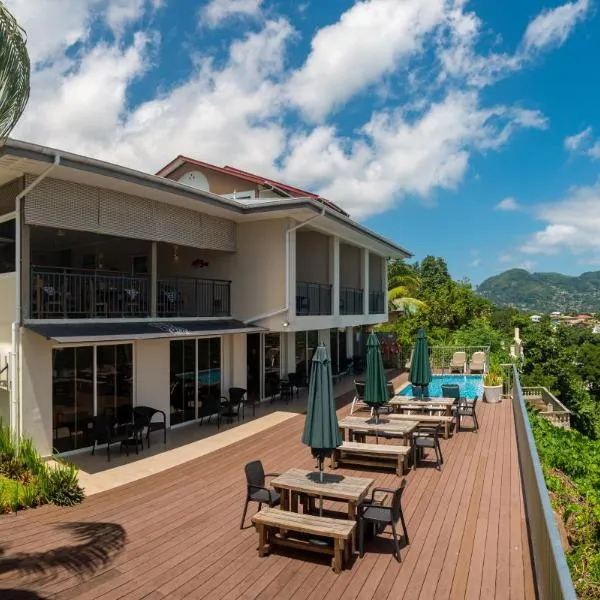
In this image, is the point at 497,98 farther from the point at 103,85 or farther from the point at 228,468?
the point at 228,468

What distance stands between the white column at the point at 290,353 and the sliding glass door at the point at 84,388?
8.25 meters

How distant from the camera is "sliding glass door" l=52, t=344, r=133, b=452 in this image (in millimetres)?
11250

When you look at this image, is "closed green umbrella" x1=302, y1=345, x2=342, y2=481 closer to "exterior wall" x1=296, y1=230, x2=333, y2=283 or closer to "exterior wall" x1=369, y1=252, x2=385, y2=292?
"exterior wall" x1=296, y1=230, x2=333, y2=283

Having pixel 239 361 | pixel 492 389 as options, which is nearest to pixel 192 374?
pixel 239 361

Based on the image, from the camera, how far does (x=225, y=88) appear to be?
16.2 metres

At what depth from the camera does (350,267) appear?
83.2 ft

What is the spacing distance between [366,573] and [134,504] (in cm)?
442

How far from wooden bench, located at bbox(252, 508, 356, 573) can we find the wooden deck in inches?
8.1

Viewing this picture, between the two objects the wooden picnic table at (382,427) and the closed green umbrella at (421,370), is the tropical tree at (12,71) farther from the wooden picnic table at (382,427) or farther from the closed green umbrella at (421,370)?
the closed green umbrella at (421,370)

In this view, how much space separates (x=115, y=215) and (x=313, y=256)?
34.2ft

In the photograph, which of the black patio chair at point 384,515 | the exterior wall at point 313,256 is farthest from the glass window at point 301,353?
the black patio chair at point 384,515

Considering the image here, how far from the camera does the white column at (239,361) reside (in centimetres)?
1656

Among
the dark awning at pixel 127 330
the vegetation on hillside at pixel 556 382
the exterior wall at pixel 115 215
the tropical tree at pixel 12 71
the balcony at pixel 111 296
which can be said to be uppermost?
the tropical tree at pixel 12 71

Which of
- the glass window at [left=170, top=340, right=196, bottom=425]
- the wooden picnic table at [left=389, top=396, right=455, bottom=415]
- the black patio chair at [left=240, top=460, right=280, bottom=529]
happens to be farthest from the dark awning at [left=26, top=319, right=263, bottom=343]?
the wooden picnic table at [left=389, top=396, right=455, bottom=415]
